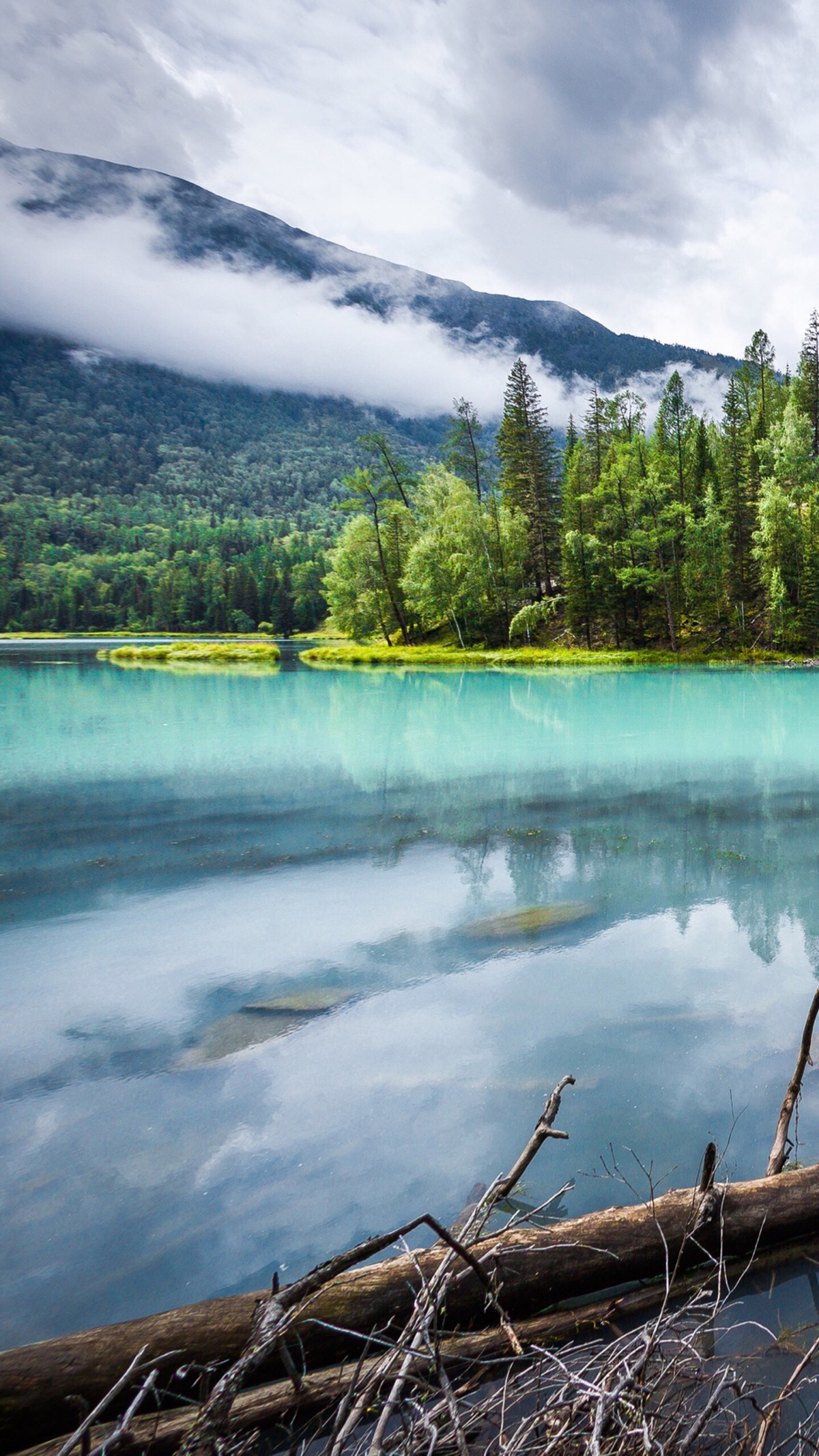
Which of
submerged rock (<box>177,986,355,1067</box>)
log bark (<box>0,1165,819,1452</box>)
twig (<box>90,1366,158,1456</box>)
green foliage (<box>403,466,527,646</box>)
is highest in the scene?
green foliage (<box>403,466,527,646</box>)

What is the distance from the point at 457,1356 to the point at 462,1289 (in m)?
0.42

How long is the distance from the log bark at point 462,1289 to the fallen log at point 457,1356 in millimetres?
64

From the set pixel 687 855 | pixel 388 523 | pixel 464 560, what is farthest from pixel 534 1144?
pixel 388 523

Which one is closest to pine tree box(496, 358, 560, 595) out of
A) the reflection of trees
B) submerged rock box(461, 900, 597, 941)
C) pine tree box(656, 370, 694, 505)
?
pine tree box(656, 370, 694, 505)

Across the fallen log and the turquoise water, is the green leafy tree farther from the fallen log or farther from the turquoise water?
the fallen log

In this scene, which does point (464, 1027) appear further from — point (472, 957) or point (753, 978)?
point (753, 978)

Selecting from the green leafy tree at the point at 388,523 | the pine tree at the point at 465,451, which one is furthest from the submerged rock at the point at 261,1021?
the pine tree at the point at 465,451

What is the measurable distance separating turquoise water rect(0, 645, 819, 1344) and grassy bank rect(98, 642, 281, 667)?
45677mm

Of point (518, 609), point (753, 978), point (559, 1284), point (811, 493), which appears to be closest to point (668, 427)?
point (811, 493)

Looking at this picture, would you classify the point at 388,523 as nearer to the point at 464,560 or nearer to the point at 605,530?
the point at 464,560

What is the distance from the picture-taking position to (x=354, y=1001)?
21.9 ft

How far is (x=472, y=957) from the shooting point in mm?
7512

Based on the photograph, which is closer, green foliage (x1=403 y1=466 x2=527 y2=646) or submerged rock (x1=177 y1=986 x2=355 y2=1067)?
submerged rock (x1=177 y1=986 x2=355 y2=1067)

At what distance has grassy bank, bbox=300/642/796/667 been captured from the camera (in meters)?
48.8
